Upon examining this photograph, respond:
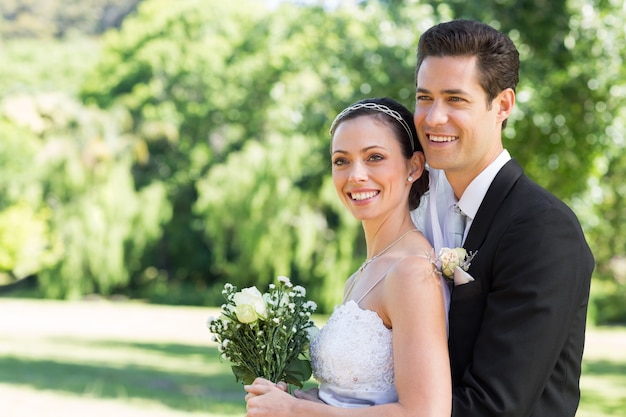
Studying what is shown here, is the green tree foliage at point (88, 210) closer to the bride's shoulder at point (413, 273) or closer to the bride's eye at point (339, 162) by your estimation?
the bride's eye at point (339, 162)

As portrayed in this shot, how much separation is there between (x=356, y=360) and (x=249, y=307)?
15.2 inches

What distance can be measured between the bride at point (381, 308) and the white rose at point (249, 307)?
7.9 inches

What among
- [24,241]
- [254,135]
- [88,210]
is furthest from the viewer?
[254,135]

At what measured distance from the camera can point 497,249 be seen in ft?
8.39

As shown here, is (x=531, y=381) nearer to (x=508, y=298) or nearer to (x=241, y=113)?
(x=508, y=298)

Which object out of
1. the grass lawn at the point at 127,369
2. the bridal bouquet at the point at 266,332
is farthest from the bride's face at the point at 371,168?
the grass lawn at the point at 127,369

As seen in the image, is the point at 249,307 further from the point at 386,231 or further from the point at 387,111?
the point at 387,111

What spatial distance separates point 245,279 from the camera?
30.1m

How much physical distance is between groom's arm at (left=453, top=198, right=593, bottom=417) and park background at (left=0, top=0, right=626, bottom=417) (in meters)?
8.88

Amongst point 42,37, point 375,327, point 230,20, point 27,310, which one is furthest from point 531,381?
point 42,37

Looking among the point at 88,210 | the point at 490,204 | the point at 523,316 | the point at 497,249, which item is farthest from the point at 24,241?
the point at 523,316

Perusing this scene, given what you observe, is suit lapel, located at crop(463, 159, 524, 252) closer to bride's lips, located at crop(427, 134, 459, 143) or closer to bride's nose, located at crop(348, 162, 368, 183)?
bride's lips, located at crop(427, 134, 459, 143)

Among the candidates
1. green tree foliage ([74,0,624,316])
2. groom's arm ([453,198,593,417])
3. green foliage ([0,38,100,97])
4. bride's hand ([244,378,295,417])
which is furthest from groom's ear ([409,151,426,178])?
green foliage ([0,38,100,97])

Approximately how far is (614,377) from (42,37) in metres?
82.9
